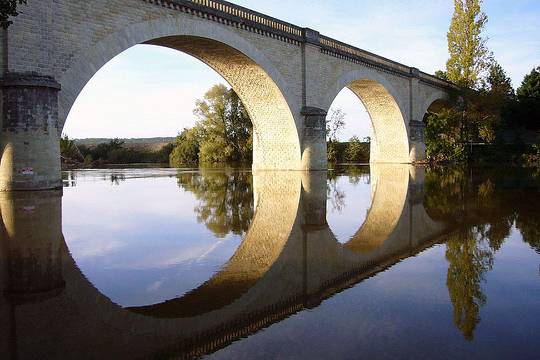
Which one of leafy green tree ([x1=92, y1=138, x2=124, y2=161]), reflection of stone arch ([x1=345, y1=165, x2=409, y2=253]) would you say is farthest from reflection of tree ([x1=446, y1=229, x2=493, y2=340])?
leafy green tree ([x1=92, y1=138, x2=124, y2=161])

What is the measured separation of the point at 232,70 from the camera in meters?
Answer: 22.8

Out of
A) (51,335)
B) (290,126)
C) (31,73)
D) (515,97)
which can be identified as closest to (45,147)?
(31,73)

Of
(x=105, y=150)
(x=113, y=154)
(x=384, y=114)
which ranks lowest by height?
(x=113, y=154)

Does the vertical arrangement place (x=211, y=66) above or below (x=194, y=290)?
above

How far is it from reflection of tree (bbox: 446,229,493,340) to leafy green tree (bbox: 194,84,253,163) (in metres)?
39.2

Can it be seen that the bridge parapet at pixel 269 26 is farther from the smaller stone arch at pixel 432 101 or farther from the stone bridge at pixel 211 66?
the smaller stone arch at pixel 432 101

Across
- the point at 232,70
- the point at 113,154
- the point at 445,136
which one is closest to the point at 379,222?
the point at 232,70

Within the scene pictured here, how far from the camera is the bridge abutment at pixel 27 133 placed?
12383 millimetres

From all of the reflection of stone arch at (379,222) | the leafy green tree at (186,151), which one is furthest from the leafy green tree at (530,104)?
the reflection of stone arch at (379,222)

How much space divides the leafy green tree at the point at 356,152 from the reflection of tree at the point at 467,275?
43793mm

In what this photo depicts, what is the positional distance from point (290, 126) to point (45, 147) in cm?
1318

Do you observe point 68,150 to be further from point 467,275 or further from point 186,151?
point 467,275

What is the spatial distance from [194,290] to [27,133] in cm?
1032

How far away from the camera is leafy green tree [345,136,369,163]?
1977 inches
